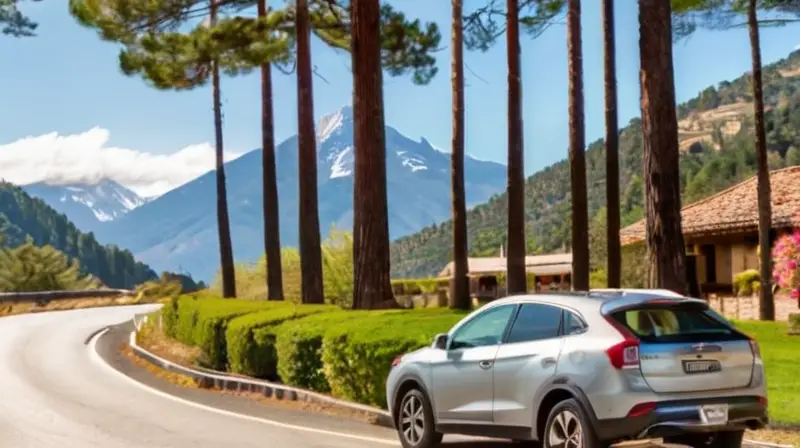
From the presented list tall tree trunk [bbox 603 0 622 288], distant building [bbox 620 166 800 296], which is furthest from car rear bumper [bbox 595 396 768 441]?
distant building [bbox 620 166 800 296]

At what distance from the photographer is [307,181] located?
29.3m

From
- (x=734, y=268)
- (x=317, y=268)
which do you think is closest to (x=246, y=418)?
(x=317, y=268)

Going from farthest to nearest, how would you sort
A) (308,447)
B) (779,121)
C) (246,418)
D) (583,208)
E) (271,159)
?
(779,121)
(271,159)
(583,208)
(246,418)
(308,447)

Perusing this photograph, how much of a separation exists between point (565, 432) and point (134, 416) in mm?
8043

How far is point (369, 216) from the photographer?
858 inches

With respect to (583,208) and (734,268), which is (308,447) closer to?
(583,208)

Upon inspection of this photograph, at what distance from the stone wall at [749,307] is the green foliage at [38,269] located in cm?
4371

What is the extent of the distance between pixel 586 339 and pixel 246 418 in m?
7.04

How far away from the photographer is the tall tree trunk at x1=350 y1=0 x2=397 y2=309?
21.8 m

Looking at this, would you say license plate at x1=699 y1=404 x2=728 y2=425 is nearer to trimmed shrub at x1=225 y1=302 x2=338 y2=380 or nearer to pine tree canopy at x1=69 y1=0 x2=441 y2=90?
trimmed shrub at x1=225 y1=302 x2=338 y2=380

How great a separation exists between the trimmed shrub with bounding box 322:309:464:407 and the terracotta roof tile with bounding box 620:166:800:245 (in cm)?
2172

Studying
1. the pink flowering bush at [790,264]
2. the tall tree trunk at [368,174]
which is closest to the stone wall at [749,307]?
the pink flowering bush at [790,264]

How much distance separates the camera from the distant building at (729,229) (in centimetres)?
3759

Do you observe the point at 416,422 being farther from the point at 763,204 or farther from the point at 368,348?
the point at 763,204
